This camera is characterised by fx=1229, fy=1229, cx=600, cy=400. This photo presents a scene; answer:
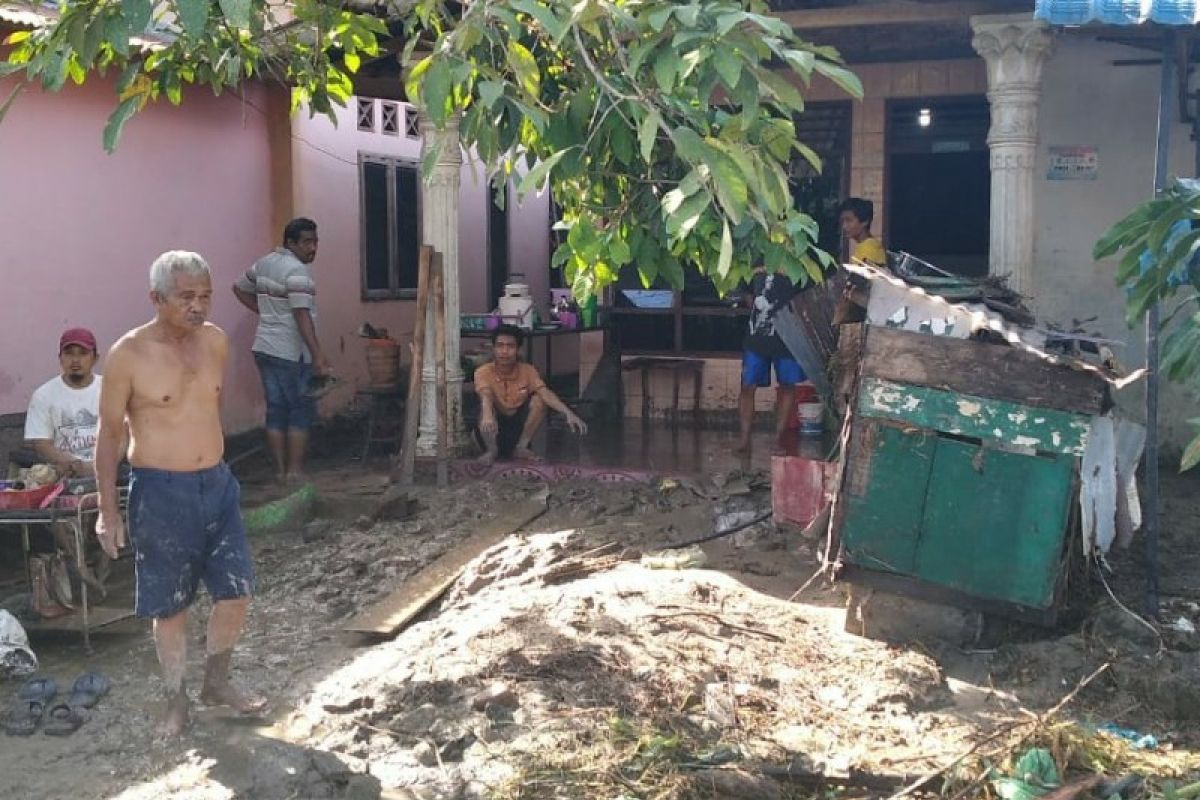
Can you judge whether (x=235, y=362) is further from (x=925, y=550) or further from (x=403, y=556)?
(x=925, y=550)

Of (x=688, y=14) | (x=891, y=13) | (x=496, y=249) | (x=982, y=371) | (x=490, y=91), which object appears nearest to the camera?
(x=688, y=14)

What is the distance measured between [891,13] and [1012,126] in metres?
1.04

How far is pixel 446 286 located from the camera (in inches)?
345

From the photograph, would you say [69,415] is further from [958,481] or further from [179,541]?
[958,481]

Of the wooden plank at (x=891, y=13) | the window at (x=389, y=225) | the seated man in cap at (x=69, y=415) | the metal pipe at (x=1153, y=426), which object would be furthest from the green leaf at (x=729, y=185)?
the window at (x=389, y=225)

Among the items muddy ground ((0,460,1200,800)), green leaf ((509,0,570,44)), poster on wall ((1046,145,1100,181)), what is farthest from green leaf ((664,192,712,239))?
poster on wall ((1046,145,1100,181))

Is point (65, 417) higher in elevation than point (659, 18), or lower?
lower

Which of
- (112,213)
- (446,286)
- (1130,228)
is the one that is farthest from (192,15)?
(112,213)

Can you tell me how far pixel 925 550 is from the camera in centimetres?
539

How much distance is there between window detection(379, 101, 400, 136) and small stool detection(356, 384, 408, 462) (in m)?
3.23

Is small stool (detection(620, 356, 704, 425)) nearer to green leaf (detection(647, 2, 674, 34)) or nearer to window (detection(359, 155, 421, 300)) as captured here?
window (detection(359, 155, 421, 300))

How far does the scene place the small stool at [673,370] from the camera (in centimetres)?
1089

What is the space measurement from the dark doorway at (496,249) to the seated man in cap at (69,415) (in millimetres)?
7673

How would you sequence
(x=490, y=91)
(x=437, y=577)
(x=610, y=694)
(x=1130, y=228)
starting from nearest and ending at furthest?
(x=490, y=91) < (x=1130, y=228) < (x=610, y=694) < (x=437, y=577)
